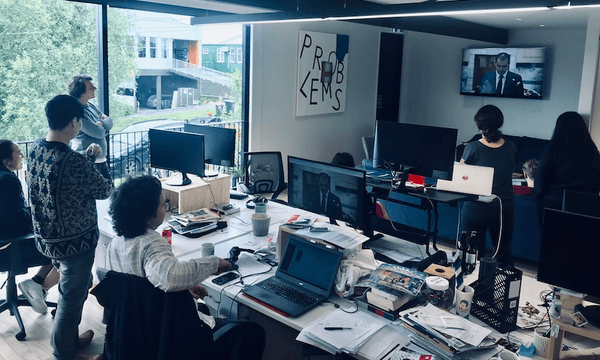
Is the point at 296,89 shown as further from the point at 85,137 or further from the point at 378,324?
the point at 378,324

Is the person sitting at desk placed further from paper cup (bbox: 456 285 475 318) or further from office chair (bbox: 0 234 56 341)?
office chair (bbox: 0 234 56 341)

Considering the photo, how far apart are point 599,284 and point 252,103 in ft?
16.0

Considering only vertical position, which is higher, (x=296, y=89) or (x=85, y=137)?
(x=296, y=89)

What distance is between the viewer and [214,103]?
21.7 feet

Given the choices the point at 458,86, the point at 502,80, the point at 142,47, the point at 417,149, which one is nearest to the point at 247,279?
the point at 417,149

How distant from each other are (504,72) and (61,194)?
7.28 m

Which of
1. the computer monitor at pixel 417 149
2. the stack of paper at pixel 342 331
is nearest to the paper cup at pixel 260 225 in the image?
the stack of paper at pixel 342 331

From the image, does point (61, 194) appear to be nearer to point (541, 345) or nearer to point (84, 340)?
point (84, 340)

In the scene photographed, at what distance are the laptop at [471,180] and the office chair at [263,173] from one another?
2103 millimetres

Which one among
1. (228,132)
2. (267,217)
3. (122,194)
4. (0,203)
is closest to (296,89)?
(228,132)

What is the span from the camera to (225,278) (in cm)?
274

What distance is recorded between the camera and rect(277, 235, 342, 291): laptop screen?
8.33 feet

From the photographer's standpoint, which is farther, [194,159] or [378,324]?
[194,159]

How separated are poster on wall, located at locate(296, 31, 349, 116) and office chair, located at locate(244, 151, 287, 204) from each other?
1974mm
